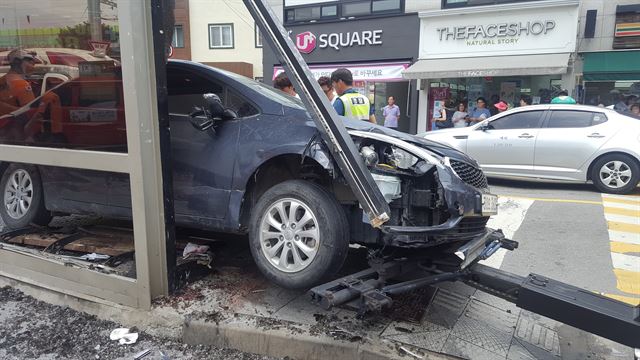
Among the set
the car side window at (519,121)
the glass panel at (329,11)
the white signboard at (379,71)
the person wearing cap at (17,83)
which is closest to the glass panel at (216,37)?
the glass panel at (329,11)

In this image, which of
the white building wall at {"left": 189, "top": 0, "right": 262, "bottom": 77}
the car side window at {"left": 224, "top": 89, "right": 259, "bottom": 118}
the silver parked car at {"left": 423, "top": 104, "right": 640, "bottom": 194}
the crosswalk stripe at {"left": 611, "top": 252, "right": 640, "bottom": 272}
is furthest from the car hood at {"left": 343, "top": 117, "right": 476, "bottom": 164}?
the white building wall at {"left": 189, "top": 0, "right": 262, "bottom": 77}

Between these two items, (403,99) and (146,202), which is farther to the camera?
(403,99)

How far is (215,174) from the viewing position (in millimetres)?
3885

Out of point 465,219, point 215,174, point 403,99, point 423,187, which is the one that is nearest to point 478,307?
point 465,219

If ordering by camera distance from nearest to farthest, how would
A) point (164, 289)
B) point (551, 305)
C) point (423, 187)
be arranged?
1. point (551, 305)
2. point (423, 187)
3. point (164, 289)

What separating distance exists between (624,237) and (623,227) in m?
0.47

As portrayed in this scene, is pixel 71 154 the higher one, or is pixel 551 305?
pixel 71 154

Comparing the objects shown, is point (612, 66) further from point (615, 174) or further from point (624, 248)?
point (624, 248)

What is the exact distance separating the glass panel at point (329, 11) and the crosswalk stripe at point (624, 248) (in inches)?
552

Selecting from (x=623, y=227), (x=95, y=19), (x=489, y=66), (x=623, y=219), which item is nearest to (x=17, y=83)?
(x=95, y=19)

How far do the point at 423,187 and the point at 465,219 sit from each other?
0.38 m

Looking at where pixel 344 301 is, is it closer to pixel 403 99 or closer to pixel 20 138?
pixel 20 138

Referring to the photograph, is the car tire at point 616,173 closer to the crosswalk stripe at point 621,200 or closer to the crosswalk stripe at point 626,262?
the crosswalk stripe at point 621,200

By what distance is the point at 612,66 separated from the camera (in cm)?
1338
